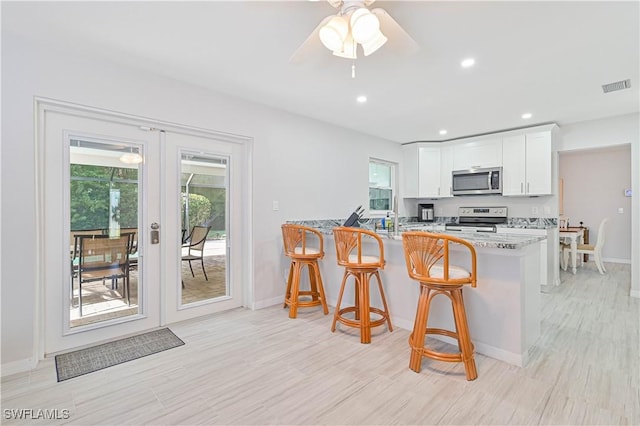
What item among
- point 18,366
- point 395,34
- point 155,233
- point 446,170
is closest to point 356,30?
point 395,34

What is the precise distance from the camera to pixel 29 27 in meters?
2.13

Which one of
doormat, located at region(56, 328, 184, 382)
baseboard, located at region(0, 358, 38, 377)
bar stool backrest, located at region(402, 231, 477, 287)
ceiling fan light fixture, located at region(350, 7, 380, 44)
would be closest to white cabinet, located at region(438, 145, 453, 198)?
Result: bar stool backrest, located at region(402, 231, 477, 287)

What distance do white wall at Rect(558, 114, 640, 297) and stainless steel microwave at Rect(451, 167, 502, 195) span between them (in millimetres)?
946

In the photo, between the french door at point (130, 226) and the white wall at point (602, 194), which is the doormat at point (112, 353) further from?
the white wall at point (602, 194)

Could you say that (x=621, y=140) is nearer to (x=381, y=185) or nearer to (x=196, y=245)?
(x=381, y=185)

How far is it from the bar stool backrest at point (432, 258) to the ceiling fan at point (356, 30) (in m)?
1.24

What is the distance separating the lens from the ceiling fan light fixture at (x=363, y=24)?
1601mm

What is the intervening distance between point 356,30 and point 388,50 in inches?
26.7

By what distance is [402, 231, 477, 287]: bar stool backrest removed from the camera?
2.05 meters

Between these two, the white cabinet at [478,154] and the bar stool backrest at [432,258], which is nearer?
the bar stool backrest at [432,258]

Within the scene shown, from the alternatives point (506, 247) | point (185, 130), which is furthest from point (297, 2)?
point (506, 247)

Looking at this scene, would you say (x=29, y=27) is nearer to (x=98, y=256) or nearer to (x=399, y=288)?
(x=98, y=256)

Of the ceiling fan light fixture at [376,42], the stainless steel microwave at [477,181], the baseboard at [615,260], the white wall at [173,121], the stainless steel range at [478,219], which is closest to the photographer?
the ceiling fan light fixture at [376,42]

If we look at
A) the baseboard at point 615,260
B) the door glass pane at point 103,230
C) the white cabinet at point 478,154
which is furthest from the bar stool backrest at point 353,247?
the baseboard at point 615,260
